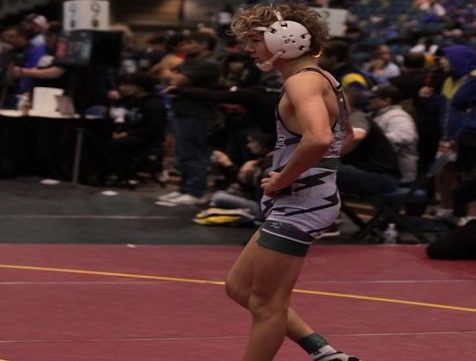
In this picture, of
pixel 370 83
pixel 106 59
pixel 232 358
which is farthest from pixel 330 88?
pixel 106 59

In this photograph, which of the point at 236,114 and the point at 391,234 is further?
the point at 236,114

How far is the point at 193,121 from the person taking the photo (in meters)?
11.3

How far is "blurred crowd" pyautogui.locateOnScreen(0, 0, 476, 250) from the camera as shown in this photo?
10.0 metres

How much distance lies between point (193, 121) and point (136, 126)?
1.92 meters

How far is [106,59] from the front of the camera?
1263 centimetres

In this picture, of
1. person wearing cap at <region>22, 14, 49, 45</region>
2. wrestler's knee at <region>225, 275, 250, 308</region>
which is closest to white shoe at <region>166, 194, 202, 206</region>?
person wearing cap at <region>22, 14, 49, 45</region>

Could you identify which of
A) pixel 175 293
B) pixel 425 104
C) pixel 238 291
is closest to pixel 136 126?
pixel 425 104

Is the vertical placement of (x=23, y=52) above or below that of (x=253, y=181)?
above

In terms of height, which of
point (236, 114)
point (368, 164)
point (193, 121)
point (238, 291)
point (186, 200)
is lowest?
point (186, 200)

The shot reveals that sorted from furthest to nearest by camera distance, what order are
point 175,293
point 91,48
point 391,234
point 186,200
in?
point 91,48
point 186,200
point 391,234
point 175,293

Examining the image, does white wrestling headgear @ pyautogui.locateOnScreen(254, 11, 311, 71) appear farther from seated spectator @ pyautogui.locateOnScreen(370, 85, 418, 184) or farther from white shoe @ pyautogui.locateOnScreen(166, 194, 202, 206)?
white shoe @ pyautogui.locateOnScreen(166, 194, 202, 206)

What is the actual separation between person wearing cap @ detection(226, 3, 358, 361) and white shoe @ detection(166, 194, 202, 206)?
6.66 m

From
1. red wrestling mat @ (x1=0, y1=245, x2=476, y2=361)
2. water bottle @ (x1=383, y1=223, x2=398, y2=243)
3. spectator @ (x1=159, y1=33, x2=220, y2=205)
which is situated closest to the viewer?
red wrestling mat @ (x1=0, y1=245, x2=476, y2=361)

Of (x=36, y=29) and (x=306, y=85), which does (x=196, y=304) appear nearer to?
(x=306, y=85)
